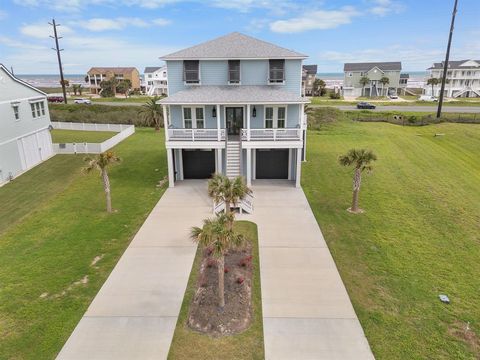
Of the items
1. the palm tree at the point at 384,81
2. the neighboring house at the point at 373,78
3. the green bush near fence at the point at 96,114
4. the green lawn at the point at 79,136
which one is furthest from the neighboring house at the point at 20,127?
the palm tree at the point at 384,81

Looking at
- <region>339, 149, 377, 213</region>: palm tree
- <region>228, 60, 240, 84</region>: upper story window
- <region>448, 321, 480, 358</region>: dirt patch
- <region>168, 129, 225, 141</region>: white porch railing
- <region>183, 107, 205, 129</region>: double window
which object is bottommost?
<region>448, 321, 480, 358</region>: dirt patch

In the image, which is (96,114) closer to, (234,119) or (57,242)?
(234,119)

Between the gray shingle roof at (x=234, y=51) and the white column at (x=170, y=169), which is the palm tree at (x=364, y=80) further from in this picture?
the white column at (x=170, y=169)

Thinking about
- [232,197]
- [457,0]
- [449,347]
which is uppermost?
[457,0]

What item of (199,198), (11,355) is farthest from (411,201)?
(11,355)

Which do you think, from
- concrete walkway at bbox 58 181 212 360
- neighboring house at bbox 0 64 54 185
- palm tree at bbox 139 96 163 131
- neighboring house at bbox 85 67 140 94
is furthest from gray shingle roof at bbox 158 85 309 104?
neighboring house at bbox 85 67 140 94

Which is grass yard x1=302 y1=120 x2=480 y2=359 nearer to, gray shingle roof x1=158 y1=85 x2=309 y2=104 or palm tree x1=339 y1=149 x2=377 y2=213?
palm tree x1=339 y1=149 x2=377 y2=213

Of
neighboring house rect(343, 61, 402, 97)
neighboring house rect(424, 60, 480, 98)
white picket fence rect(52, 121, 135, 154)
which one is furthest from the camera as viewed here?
neighboring house rect(343, 61, 402, 97)

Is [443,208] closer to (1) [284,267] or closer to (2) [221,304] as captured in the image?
(1) [284,267]
